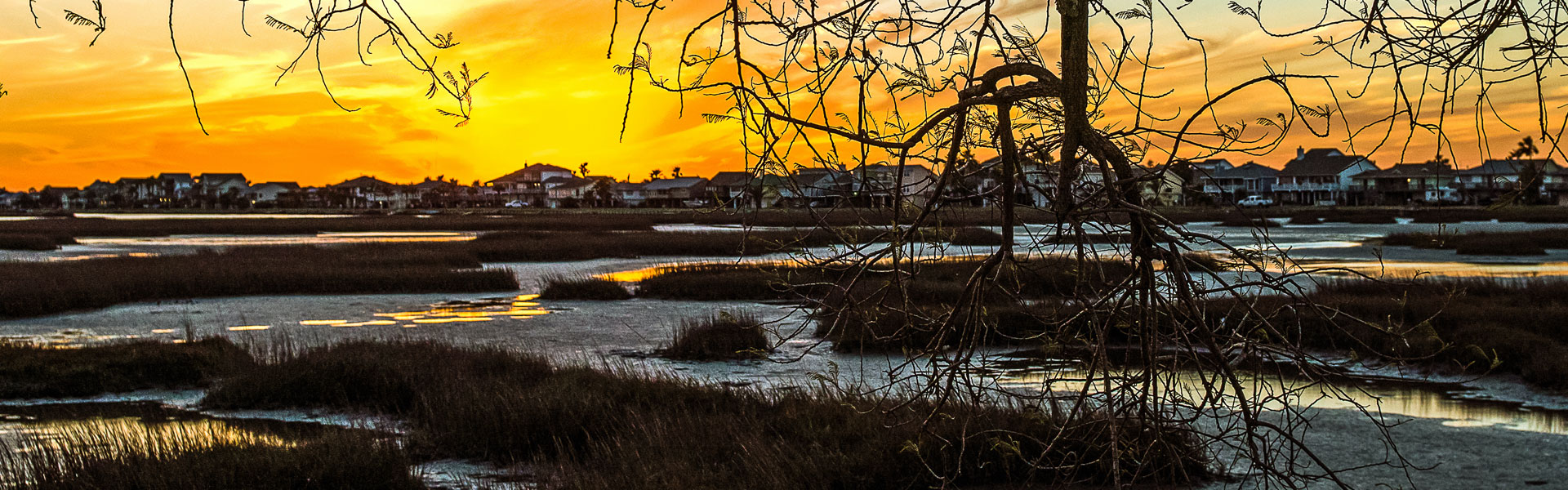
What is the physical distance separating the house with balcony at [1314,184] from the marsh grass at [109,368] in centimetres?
13176

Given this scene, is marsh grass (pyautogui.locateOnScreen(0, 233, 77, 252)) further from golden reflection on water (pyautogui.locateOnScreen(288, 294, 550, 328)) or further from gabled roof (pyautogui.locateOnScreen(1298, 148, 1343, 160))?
gabled roof (pyautogui.locateOnScreen(1298, 148, 1343, 160))

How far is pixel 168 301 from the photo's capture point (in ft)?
82.9

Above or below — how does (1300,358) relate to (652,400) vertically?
above

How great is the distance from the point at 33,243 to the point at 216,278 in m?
29.9

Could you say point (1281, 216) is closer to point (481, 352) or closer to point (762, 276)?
point (762, 276)

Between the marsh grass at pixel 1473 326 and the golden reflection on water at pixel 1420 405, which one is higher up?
the marsh grass at pixel 1473 326

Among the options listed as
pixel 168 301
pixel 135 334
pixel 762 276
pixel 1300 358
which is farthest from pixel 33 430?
pixel 762 276

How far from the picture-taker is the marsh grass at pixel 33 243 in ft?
158

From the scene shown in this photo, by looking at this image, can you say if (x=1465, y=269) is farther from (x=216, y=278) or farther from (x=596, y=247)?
(x=216, y=278)

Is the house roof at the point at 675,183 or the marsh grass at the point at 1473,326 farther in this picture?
the house roof at the point at 675,183

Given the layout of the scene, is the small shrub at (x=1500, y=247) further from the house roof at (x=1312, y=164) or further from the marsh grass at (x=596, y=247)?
the house roof at (x=1312, y=164)

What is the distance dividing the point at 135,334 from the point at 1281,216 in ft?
298

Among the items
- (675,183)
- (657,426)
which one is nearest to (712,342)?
(657,426)

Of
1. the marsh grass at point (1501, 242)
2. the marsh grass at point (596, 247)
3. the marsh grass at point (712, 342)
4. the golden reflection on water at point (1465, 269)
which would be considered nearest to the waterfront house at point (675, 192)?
the marsh grass at point (596, 247)
